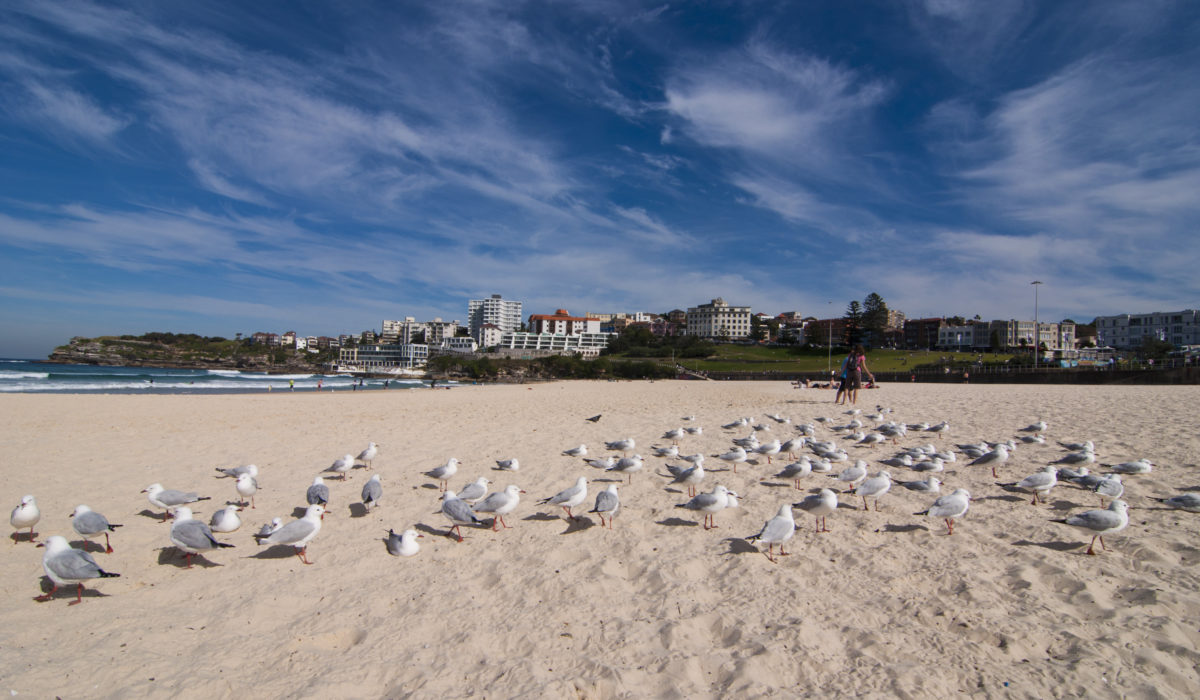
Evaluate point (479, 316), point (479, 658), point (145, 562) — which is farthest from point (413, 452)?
point (479, 316)

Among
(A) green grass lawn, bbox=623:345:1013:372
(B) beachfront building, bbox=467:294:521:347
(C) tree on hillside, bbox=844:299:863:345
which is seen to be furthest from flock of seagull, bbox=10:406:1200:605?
(B) beachfront building, bbox=467:294:521:347

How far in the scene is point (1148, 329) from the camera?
3784 inches

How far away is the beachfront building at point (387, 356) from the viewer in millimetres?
114750

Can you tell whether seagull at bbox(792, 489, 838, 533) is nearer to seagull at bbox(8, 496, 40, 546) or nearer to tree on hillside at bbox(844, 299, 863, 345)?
seagull at bbox(8, 496, 40, 546)

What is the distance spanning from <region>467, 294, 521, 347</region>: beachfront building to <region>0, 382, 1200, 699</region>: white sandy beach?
154m

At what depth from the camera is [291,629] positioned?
4316 mm

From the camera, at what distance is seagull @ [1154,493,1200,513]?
6033 mm

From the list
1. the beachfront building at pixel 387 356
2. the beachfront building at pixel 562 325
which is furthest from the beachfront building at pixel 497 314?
the beachfront building at pixel 387 356

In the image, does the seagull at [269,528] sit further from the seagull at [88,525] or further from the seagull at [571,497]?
the seagull at [571,497]

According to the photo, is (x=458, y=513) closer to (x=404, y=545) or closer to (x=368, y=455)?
(x=404, y=545)

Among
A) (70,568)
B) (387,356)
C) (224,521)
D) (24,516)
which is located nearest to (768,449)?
(224,521)

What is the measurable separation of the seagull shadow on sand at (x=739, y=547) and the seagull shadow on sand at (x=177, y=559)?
5524 millimetres

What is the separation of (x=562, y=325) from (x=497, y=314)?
114 ft

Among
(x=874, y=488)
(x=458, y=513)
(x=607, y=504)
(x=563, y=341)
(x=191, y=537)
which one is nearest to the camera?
(x=191, y=537)
